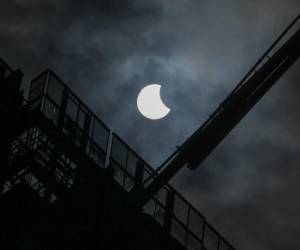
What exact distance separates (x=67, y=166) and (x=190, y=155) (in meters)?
9.26

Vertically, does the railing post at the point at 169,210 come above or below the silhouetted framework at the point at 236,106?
below

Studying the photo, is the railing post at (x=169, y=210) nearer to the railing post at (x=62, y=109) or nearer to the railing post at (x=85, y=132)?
the railing post at (x=85, y=132)

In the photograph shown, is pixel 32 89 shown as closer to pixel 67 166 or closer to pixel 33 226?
pixel 67 166

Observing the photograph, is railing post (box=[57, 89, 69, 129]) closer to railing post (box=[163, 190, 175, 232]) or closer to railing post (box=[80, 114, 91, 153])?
railing post (box=[80, 114, 91, 153])

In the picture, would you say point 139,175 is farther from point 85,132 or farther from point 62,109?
point 62,109

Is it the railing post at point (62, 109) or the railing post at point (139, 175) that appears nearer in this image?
the railing post at point (62, 109)

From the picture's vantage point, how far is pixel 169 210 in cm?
2639

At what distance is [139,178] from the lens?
84.5ft

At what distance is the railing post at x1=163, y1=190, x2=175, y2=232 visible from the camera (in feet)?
85.1

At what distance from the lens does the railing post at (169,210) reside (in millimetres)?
25953

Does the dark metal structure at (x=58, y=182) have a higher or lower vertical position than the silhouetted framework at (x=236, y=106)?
lower

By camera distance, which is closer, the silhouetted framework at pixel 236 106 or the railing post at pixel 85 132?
the railing post at pixel 85 132

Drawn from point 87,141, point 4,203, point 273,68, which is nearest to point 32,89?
point 87,141

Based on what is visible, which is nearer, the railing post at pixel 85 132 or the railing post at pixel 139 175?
the railing post at pixel 85 132
